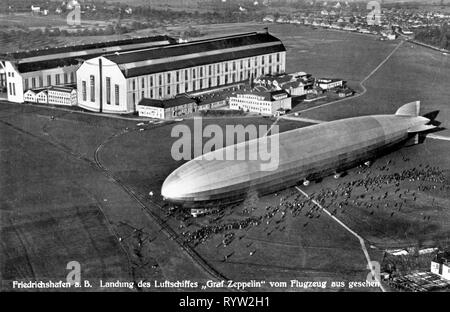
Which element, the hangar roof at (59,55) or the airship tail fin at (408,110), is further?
the hangar roof at (59,55)

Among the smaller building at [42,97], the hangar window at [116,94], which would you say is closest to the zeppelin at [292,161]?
the hangar window at [116,94]

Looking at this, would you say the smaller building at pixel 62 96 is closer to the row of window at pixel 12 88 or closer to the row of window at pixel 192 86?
the row of window at pixel 12 88

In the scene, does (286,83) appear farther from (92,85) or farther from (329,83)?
(92,85)

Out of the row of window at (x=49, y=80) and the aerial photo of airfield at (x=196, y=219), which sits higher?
the row of window at (x=49, y=80)

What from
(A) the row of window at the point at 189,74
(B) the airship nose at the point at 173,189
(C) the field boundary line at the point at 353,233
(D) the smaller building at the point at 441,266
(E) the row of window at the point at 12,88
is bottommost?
(C) the field boundary line at the point at 353,233

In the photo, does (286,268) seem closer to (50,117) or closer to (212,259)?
(212,259)

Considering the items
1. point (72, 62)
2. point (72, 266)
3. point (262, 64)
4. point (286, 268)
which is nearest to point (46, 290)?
point (72, 266)
